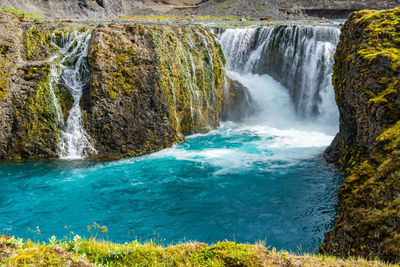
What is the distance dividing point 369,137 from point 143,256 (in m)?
6.06

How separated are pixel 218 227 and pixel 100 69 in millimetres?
8893

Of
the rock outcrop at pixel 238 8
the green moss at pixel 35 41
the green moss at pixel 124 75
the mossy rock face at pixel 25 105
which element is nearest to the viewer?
the mossy rock face at pixel 25 105

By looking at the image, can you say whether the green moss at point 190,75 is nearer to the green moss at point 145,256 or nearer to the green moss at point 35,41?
the green moss at point 35,41

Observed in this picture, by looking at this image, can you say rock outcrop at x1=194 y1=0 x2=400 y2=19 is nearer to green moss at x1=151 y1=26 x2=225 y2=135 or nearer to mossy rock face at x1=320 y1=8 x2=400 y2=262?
green moss at x1=151 y1=26 x2=225 y2=135

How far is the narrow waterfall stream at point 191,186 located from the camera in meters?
8.07

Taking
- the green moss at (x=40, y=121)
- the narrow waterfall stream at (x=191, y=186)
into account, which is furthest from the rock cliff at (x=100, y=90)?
the narrow waterfall stream at (x=191, y=186)

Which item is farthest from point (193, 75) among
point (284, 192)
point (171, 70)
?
point (284, 192)

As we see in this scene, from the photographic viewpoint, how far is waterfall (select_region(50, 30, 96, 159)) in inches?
526

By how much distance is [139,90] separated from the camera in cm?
1418

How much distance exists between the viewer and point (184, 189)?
10594 millimetres

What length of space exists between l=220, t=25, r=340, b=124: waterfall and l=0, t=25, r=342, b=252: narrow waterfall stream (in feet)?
0.99

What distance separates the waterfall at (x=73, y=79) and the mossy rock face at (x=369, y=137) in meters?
10.0

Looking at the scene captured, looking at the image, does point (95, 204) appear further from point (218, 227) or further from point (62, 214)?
point (218, 227)

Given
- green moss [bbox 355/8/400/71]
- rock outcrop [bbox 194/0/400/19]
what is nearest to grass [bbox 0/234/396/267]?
green moss [bbox 355/8/400/71]
